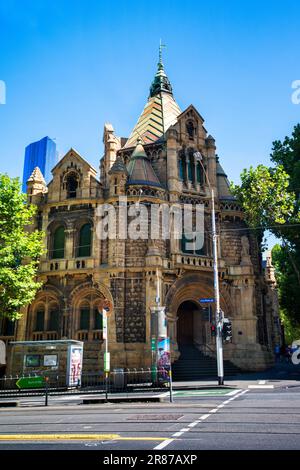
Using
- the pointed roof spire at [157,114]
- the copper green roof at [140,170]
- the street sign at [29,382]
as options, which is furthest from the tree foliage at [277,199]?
the street sign at [29,382]

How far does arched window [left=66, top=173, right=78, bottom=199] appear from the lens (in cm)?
3152

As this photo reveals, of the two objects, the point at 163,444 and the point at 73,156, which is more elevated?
the point at 73,156

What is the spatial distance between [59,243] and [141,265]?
6.93 meters

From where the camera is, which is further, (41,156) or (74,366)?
(41,156)

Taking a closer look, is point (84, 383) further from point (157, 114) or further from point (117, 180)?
point (157, 114)

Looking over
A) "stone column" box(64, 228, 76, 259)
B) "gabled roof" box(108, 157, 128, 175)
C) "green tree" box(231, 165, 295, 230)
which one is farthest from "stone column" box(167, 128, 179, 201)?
"stone column" box(64, 228, 76, 259)

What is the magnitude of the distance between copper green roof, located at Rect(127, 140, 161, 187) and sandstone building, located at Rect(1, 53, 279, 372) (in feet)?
0.27

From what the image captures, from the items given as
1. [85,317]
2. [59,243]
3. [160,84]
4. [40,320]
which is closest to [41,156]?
[160,84]

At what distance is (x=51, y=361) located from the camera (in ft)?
76.7

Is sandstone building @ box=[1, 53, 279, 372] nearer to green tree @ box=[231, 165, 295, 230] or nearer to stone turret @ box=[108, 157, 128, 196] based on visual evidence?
stone turret @ box=[108, 157, 128, 196]

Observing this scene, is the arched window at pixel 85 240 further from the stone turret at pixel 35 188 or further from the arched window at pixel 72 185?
the stone turret at pixel 35 188
